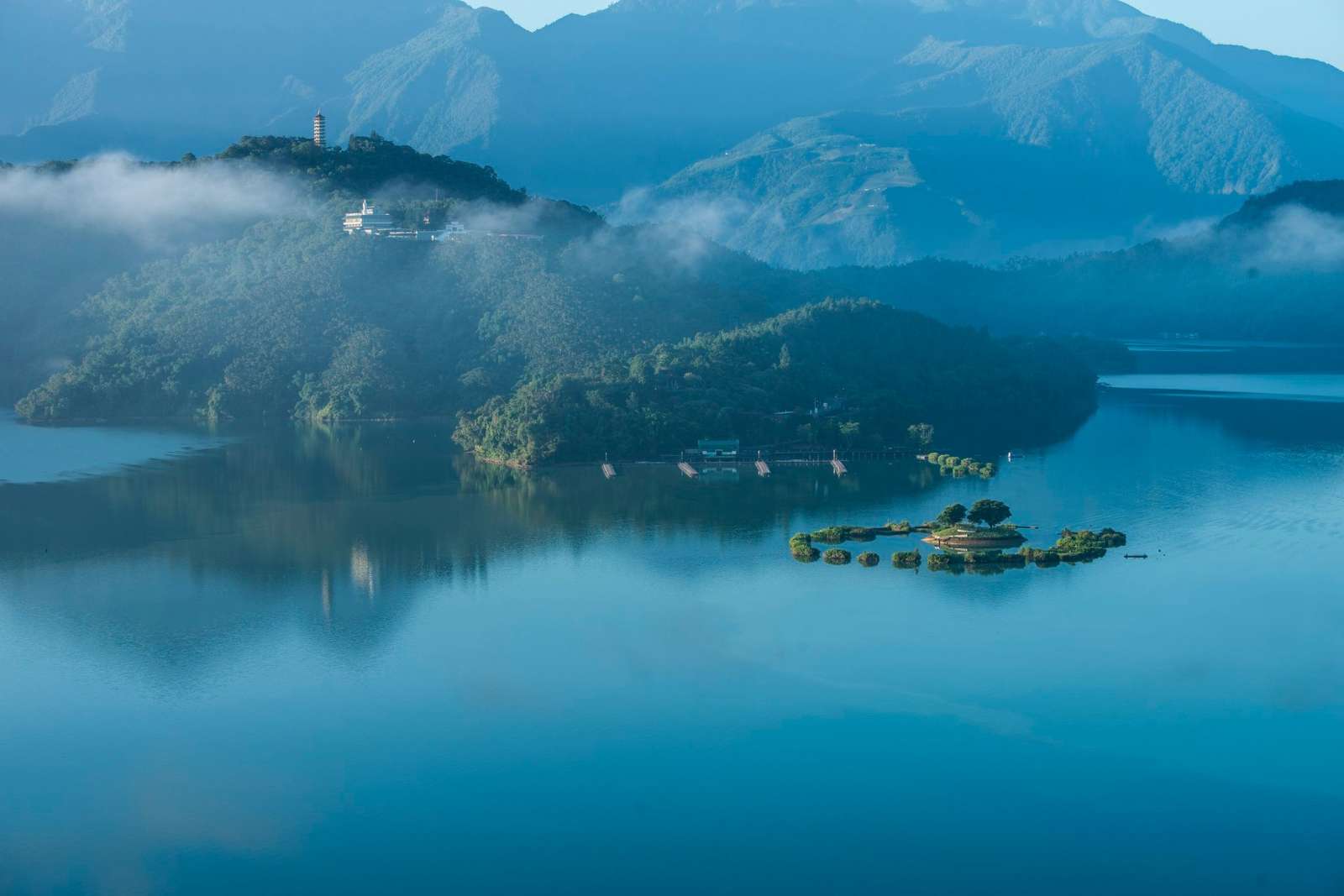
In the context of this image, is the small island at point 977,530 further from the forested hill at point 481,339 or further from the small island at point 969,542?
the forested hill at point 481,339

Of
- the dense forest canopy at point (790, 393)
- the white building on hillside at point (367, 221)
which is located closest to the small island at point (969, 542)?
the dense forest canopy at point (790, 393)

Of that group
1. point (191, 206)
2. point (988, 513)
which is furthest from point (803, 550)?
point (191, 206)

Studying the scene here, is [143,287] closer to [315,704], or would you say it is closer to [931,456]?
[931,456]

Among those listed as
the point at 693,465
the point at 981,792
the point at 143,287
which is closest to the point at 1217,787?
the point at 981,792

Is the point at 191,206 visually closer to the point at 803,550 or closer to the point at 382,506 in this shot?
the point at 382,506

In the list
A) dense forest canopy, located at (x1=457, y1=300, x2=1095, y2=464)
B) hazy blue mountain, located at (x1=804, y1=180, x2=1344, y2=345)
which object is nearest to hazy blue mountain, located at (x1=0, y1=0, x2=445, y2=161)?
hazy blue mountain, located at (x1=804, y1=180, x2=1344, y2=345)
